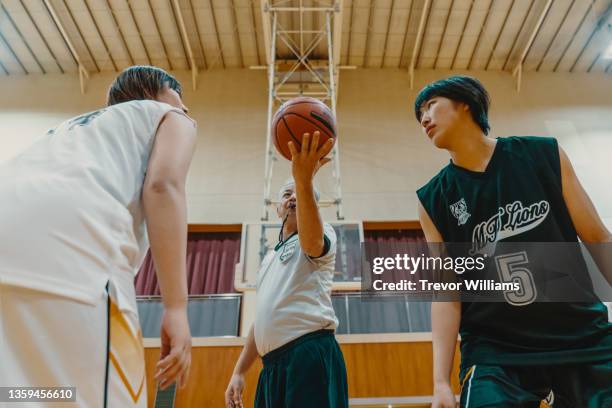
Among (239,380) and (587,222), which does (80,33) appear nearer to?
(239,380)

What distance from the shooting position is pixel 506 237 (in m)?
1.39

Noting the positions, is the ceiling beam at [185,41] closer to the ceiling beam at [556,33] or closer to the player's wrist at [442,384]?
the ceiling beam at [556,33]

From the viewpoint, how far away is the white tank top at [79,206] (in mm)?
780

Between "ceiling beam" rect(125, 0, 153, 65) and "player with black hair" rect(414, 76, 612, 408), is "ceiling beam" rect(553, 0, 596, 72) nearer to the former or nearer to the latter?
"player with black hair" rect(414, 76, 612, 408)

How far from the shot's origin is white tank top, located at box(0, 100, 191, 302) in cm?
78

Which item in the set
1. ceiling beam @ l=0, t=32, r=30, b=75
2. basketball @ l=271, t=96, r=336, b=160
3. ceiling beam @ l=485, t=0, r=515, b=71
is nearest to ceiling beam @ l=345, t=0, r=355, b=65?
ceiling beam @ l=485, t=0, r=515, b=71

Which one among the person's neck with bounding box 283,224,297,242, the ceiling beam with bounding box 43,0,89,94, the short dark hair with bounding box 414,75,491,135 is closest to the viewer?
the short dark hair with bounding box 414,75,491,135

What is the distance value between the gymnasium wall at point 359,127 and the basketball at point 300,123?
17.9 feet

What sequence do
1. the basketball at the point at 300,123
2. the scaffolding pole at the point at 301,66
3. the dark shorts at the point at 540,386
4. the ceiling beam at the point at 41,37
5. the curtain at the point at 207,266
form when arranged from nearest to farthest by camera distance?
1. the dark shorts at the point at 540,386
2. the basketball at the point at 300,123
3. the curtain at the point at 207,266
4. the scaffolding pole at the point at 301,66
5. the ceiling beam at the point at 41,37

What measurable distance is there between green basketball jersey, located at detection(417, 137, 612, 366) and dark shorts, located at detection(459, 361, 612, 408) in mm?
29

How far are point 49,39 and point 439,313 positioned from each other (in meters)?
9.27

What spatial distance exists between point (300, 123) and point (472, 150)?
78 cm

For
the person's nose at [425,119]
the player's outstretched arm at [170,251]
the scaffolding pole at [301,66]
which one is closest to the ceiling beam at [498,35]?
the scaffolding pole at [301,66]

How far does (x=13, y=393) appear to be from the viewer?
0.69 m
